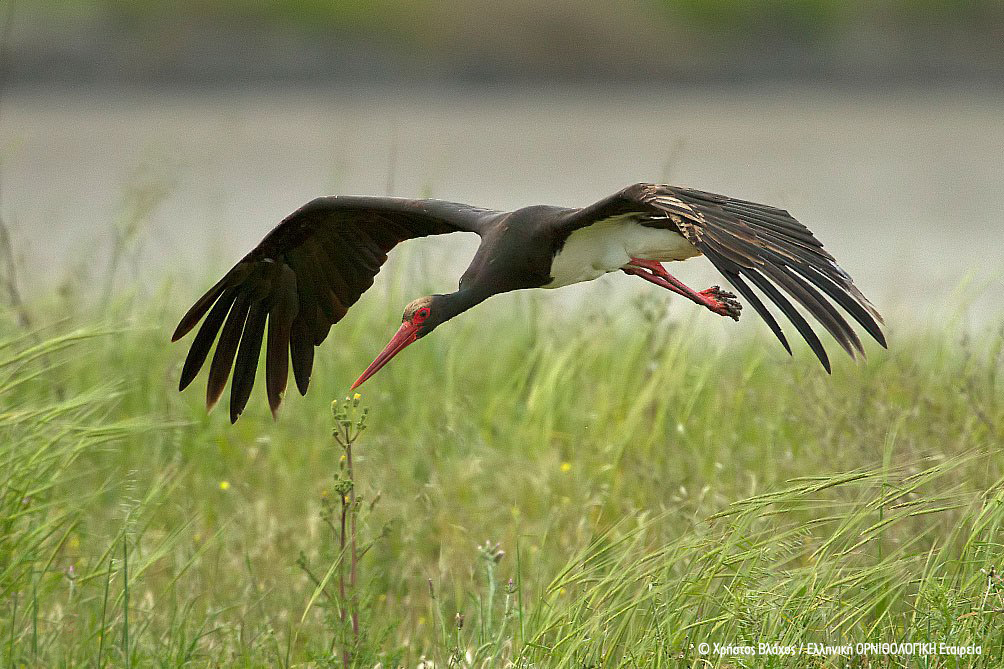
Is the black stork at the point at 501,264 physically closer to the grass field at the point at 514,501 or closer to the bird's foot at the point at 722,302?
the bird's foot at the point at 722,302

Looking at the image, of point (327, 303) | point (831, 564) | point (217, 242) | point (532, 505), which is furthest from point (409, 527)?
point (217, 242)

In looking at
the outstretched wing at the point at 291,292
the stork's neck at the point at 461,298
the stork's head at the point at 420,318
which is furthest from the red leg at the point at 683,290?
the outstretched wing at the point at 291,292

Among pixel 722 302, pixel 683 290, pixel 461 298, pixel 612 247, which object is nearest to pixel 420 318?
pixel 461 298

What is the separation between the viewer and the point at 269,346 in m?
4.76

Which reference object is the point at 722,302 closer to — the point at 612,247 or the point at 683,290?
the point at 683,290

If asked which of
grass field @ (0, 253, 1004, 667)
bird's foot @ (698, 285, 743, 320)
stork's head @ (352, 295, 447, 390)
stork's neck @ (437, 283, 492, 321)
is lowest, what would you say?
grass field @ (0, 253, 1004, 667)

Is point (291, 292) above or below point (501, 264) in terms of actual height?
below

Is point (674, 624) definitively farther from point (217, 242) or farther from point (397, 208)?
point (217, 242)

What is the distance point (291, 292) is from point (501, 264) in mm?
1074

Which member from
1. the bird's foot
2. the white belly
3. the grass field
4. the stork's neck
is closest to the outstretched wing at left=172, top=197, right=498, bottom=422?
the grass field

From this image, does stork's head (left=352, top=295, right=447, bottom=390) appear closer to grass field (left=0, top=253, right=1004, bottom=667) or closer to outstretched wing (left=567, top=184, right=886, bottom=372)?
grass field (left=0, top=253, right=1004, bottom=667)

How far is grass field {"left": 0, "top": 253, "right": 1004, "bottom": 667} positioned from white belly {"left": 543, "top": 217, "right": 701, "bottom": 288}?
699 millimetres

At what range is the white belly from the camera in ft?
12.6

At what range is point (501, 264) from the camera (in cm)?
390
